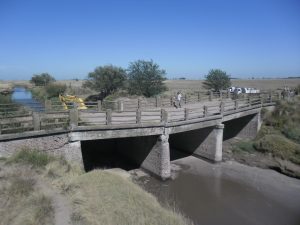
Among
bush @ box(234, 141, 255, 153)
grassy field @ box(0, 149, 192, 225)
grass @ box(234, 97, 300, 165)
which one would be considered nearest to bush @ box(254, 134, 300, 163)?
grass @ box(234, 97, 300, 165)

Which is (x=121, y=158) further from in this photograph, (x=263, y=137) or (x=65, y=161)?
(x=263, y=137)

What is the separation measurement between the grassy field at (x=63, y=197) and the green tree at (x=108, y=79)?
1272 inches

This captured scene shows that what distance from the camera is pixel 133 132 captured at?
16.9 meters

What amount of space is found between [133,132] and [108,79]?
3023 centimetres

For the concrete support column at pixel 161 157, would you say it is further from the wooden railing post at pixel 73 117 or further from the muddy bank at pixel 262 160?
the muddy bank at pixel 262 160

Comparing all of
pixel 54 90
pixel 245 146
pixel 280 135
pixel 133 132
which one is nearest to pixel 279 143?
pixel 280 135

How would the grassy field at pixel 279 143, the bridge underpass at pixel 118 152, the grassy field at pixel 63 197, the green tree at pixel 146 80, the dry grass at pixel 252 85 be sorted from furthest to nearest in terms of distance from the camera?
the dry grass at pixel 252 85, the green tree at pixel 146 80, the grassy field at pixel 279 143, the bridge underpass at pixel 118 152, the grassy field at pixel 63 197

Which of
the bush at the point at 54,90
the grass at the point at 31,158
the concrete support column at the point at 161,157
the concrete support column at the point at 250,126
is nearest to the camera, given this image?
the grass at the point at 31,158

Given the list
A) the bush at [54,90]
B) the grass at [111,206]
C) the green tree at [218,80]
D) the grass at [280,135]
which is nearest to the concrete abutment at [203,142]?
the grass at [280,135]

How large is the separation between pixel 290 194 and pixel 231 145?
29.2ft

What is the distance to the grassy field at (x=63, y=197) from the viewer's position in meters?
9.14

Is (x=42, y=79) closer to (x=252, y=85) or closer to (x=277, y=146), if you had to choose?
(x=252, y=85)

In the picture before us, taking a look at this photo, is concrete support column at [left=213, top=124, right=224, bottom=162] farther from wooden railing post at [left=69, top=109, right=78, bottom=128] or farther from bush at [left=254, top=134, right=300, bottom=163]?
wooden railing post at [left=69, top=109, right=78, bottom=128]

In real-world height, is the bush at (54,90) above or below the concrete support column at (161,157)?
above
